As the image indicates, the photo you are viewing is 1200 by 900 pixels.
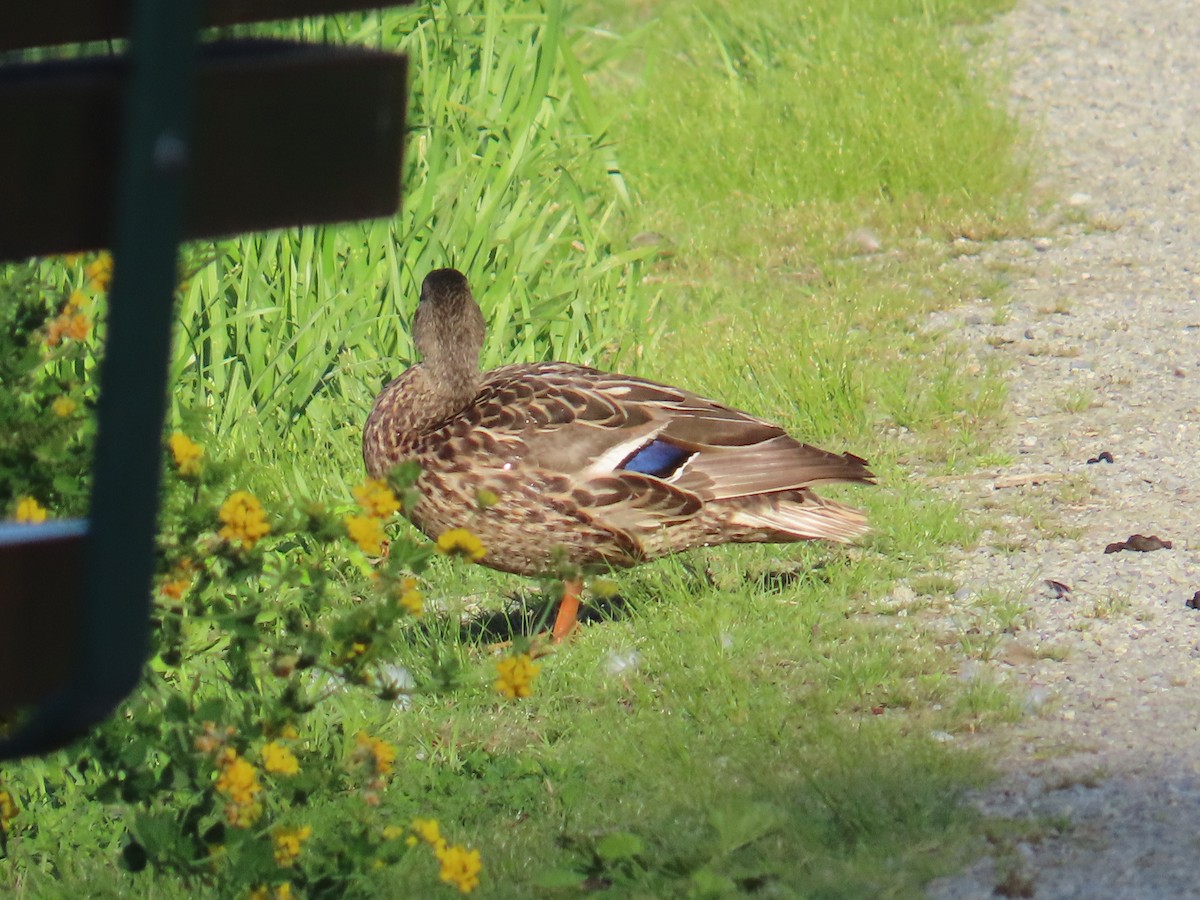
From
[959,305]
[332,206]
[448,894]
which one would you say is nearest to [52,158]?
[332,206]

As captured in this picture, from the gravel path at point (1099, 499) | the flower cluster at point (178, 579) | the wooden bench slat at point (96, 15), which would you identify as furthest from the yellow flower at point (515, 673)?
the wooden bench slat at point (96, 15)

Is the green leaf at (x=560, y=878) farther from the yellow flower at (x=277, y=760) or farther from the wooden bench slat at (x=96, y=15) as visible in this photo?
the wooden bench slat at (x=96, y=15)

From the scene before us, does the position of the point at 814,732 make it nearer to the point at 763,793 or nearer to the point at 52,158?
the point at 763,793

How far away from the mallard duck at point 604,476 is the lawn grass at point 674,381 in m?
0.17

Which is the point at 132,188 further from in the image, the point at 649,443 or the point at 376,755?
the point at 649,443

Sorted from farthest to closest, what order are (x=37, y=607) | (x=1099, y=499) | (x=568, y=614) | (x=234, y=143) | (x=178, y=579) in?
1. (x=1099, y=499)
2. (x=568, y=614)
3. (x=178, y=579)
4. (x=234, y=143)
5. (x=37, y=607)

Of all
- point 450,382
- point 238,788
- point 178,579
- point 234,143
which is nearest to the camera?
point 234,143

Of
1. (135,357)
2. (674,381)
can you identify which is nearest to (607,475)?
(674,381)

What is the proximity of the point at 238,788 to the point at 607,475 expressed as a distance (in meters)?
2.16

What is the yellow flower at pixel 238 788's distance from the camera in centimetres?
280

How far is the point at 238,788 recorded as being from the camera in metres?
2.81

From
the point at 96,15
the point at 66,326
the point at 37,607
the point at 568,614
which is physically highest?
the point at 96,15

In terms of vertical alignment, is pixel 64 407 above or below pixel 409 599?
above

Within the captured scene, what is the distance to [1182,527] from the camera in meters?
5.09
